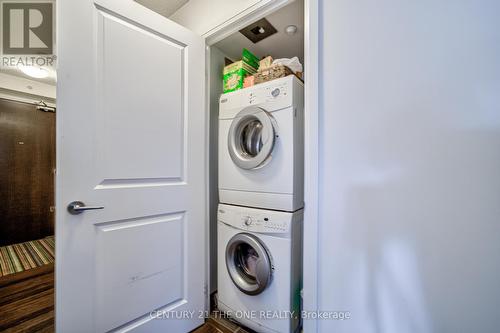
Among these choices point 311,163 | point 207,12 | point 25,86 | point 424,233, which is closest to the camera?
point 424,233

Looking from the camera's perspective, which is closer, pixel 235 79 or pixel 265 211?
pixel 265 211

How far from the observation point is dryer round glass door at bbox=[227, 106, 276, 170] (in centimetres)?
113

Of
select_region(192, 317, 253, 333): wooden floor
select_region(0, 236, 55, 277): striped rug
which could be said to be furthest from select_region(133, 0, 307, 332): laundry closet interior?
select_region(0, 236, 55, 277): striped rug

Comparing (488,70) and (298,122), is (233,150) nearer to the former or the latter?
(298,122)

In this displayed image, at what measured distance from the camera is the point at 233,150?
1.28 metres

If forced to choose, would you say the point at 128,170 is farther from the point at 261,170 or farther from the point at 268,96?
the point at 268,96

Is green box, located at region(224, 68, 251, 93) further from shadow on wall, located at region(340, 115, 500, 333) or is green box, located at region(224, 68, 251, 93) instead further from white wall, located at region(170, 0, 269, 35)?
shadow on wall, located at region(340, 115, 500, 333)

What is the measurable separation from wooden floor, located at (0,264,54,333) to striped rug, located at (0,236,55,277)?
0.16 m

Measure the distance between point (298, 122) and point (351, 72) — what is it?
14.4 inches

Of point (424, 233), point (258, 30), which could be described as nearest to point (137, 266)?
point (424, 233)

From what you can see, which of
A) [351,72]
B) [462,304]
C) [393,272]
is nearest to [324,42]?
[351,72]

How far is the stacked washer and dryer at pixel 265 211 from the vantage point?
109 cm

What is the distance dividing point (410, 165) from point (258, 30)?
1424mm

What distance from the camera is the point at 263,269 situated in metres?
1.10
